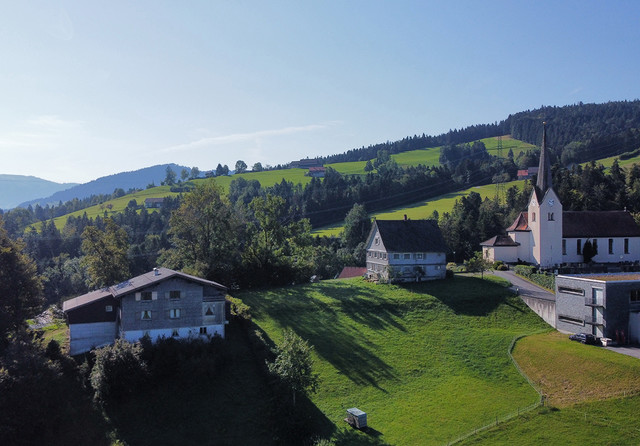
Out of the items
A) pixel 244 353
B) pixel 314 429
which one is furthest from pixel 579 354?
pixel 244 353

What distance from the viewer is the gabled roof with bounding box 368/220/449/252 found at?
5928 centimetres

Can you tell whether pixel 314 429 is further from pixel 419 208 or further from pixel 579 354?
pixel 419 208

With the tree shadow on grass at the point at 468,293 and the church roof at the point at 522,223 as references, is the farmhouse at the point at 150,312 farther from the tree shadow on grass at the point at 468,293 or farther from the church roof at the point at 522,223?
the church roof at the point at 522,223

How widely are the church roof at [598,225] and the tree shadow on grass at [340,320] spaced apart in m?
31.6

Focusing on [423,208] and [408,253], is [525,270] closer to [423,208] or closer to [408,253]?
[408,253]

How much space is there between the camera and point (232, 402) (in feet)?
111

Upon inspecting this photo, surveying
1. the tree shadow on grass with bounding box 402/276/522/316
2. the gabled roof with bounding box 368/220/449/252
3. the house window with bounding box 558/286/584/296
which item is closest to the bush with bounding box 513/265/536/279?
the tree shadow on grass with bounding box 402/276/522/316

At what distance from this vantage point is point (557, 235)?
64375mm

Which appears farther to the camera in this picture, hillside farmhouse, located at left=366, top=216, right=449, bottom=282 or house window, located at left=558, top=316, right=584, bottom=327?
hillside farmhouse, located at left=366, top=216, right=449, bottom=282

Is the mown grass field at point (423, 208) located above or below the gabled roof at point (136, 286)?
above

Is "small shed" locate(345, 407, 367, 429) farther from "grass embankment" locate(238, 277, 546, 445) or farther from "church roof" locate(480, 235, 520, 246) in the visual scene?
"church roof" locate(480, 235, 520, 246)

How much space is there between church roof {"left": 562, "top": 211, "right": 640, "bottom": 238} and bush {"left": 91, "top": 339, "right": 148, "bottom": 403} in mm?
55358

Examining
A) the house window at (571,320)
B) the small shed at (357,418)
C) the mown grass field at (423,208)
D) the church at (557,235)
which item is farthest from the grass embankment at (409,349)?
the mown grass field at (423,208)

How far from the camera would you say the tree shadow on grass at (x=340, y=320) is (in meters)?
39.1
